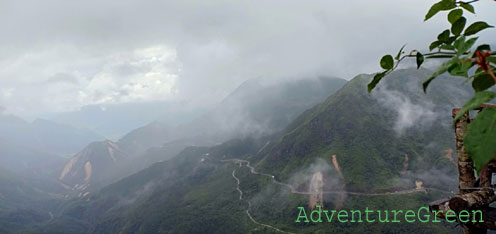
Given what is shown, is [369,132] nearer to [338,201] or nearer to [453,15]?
[338,201]

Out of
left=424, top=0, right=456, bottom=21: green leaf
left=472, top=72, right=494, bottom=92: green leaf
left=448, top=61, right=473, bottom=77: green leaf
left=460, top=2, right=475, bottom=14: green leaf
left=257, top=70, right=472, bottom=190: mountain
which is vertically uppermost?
left=257, top=70, right=472, bottom=190: mountain

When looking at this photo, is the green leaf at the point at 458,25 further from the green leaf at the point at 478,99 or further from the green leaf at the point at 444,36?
the green leaf at the point at 478,99

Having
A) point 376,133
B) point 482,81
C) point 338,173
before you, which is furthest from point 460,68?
point 376,133

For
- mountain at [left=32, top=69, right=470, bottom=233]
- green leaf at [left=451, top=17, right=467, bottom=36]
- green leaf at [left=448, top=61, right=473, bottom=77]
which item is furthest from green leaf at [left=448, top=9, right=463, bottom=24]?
mountain at [left=32, top=69, right=470, bottom=233]

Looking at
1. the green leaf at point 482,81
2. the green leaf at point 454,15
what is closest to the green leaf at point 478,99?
the green leaf at point 482,81

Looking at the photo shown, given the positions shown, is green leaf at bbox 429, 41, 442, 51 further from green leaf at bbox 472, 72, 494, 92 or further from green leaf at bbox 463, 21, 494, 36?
green leaf at bbox 472, 72, 494, 92

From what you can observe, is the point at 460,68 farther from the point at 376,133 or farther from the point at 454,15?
the point at 376,133

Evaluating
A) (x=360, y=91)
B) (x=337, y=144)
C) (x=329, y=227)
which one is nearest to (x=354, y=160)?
(x=337, y=144)

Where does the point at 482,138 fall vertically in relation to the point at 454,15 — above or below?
below
